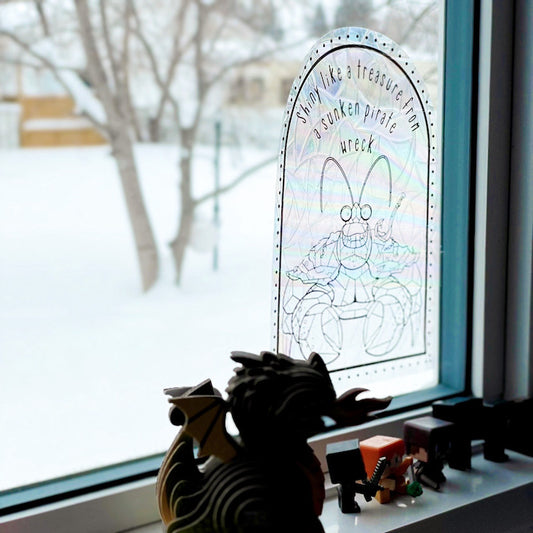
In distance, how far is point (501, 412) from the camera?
88 centimetres

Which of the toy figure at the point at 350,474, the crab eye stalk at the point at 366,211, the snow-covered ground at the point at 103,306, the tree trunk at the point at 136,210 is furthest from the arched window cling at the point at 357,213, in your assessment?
the tree trunk at the point at 136,210

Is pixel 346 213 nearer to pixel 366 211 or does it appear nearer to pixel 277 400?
pixel 366 211

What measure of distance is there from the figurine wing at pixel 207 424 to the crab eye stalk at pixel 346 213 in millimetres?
311

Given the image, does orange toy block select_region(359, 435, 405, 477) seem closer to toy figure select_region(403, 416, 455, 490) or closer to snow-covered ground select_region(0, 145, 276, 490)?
toy figure select_region(403, 416, 455, 490)

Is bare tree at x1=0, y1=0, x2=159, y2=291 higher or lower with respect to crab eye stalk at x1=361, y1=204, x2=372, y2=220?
higher

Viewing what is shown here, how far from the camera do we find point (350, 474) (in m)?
0.73

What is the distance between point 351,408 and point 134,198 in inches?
32.5

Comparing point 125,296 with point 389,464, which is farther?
point 125,296

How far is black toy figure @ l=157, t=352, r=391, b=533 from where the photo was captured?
21.5 inches

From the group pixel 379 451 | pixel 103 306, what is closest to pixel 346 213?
pixel 379 451

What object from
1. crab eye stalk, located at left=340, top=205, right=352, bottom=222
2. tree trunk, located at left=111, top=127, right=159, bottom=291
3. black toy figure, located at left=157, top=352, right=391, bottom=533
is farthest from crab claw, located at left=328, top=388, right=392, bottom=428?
tree trunk, located at left=111, top=127, right=159, bottom=291

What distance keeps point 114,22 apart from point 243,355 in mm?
870

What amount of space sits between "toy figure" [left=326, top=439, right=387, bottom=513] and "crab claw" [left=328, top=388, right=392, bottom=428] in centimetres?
12

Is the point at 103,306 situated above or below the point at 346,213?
below
